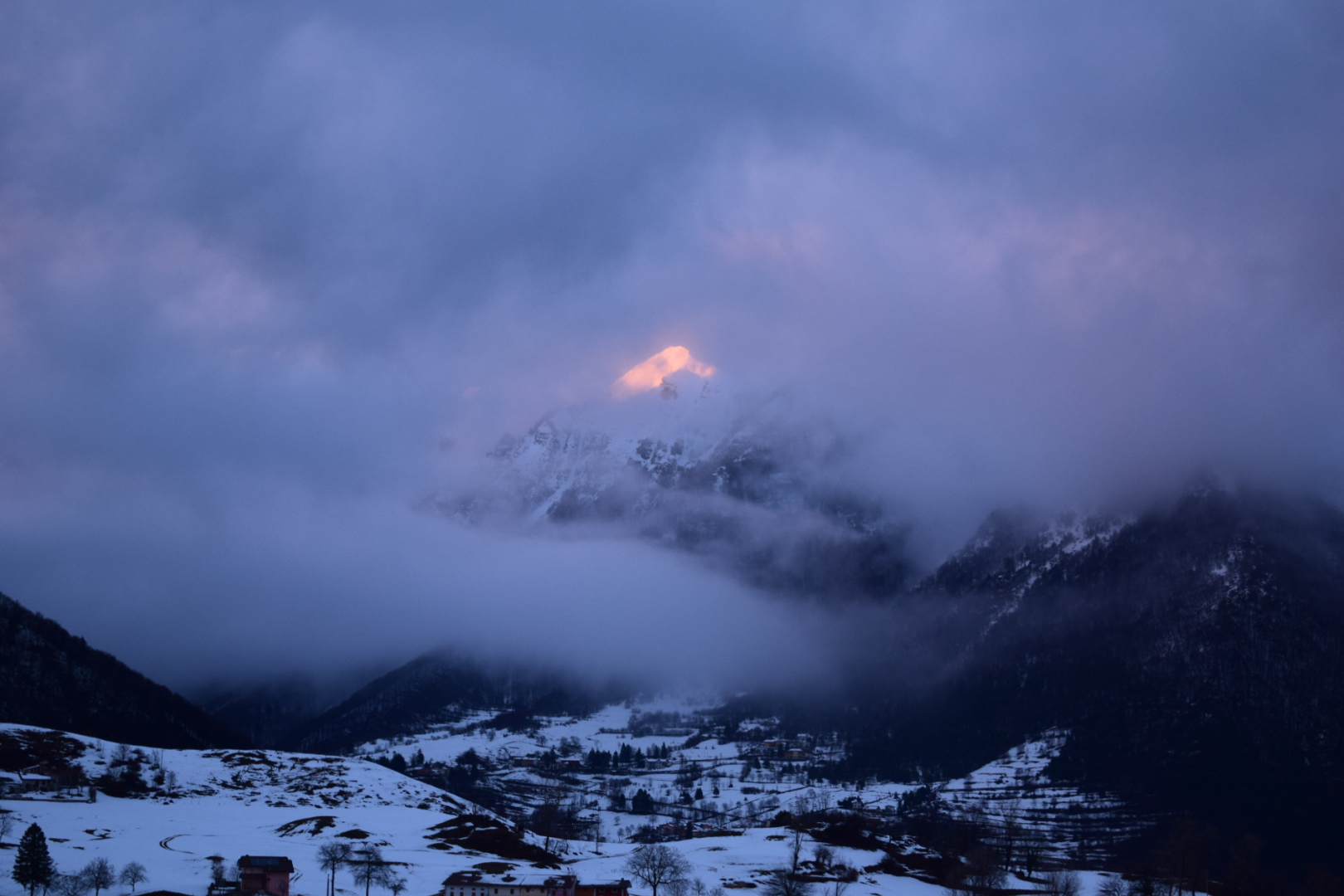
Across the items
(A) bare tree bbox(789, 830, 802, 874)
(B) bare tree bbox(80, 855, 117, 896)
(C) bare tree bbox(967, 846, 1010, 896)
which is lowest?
(C) bare tree bbox(967, 846, 1010, 896)

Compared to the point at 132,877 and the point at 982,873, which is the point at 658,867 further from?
the point at 132,877

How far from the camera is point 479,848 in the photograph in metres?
196

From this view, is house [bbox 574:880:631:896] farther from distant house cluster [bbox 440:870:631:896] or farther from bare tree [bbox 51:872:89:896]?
bare tree [bbox 51:872:89:896]

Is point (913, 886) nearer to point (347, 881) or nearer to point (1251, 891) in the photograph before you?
point (1251, 891)

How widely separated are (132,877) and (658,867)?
69.5 metres

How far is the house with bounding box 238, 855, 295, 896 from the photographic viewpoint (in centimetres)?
15150

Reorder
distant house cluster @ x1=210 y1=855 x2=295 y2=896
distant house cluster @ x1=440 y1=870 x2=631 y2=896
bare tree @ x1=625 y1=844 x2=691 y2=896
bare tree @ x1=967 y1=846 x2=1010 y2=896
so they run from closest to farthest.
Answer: distant house cluster @ x1=210 y1=855 x2=295 y2=896 < distant house cluster @ x1=440 y1=870 x2=631 y2=896 < bare tree @ x1=625 y1=844 x2=691 y2=896 < bare tree @ x1=967 y1=846 x2=1010 y2=896

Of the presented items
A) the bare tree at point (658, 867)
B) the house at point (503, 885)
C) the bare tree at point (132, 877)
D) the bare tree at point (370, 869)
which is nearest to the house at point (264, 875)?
the bare tree at point (370, 869)

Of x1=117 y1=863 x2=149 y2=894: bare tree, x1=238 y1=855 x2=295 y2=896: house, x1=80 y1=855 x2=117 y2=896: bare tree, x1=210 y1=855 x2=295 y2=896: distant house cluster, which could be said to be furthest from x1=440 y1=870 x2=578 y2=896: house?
x1=80 y1=855 x2=117 y2=896: bare tree

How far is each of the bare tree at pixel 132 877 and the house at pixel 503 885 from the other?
123 ft

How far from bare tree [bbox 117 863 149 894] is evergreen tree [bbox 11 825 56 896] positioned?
8.00 meters

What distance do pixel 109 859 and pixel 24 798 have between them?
44.8 m

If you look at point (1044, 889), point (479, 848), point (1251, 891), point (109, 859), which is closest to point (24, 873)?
point (109, 859)

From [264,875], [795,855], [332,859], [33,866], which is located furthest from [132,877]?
[795,855]
